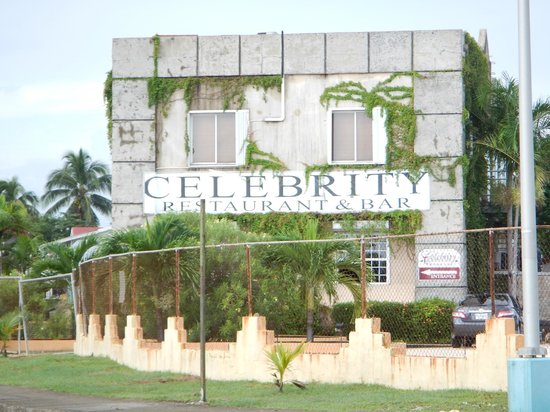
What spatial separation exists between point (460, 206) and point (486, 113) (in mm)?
4610

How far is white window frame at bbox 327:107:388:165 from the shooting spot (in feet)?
118

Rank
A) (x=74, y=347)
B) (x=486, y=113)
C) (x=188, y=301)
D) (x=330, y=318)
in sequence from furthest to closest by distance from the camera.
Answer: (x=486, y=113) < (x=74, y=347) < (x=188, y=301) < (x=330, y=318)

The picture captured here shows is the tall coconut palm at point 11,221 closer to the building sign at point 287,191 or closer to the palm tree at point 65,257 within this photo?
the palm tree at point 65,257

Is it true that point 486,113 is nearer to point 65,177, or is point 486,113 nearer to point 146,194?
point 146,194

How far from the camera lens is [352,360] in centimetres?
1992

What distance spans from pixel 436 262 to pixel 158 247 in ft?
29.7

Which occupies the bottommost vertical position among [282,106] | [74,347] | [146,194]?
[74,347]

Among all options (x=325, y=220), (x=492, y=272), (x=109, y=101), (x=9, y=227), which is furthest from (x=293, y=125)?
(x=9, y=227)

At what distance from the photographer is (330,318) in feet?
69.5

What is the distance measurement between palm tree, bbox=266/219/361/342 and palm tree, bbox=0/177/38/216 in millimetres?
61901

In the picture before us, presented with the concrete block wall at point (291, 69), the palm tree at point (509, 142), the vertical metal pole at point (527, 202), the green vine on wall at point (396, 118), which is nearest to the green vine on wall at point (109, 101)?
the concrete block wall at point (291, 69)

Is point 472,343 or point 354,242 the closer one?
point 472,343

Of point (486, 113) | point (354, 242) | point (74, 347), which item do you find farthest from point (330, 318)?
point (486, 113)

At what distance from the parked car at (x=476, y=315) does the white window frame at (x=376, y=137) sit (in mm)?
16632
